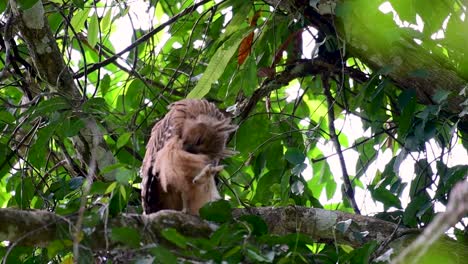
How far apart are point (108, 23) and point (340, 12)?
120 cm

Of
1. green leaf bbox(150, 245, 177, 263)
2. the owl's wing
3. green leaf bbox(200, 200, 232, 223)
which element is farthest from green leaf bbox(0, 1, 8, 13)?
green leaf bbox(150, 245, 177, 263)

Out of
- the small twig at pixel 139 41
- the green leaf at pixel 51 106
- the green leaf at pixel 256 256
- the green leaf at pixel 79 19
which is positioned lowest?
the green leaf at pixel 256 256

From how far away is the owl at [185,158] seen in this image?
Answer: 9.16 feet

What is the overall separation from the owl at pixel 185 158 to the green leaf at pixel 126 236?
1.51ft

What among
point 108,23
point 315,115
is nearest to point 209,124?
point 108,23

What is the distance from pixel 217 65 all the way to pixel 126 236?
137 centimetres

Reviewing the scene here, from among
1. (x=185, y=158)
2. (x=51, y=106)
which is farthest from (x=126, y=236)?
(x=51, y=106)

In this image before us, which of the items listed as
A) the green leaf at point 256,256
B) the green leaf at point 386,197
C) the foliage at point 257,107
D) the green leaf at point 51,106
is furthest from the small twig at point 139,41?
the green leaf at point 256,256

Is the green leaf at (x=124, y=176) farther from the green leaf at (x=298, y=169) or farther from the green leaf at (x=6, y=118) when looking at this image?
the green leaf at (x=6, y=118)

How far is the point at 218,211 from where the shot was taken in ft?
8.28

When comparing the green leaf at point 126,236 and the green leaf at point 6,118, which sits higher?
the green leaf at point 6,118

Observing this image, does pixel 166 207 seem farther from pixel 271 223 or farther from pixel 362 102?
pixel 362 102

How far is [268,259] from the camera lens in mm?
2205

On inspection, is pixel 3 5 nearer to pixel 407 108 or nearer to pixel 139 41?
pixel 139 41
